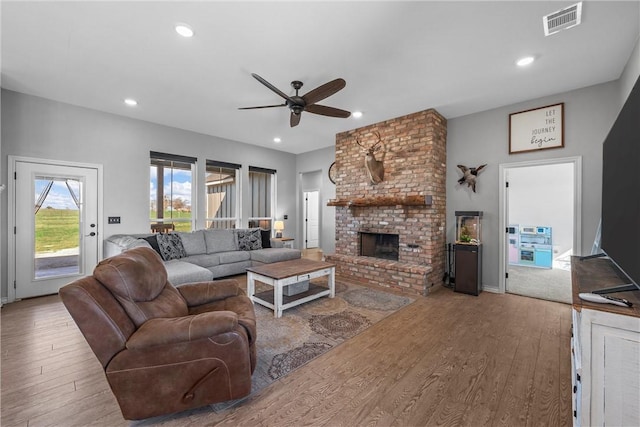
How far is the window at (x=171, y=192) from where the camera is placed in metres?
5.07

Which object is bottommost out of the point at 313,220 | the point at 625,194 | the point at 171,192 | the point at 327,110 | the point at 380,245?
the point at 380,245

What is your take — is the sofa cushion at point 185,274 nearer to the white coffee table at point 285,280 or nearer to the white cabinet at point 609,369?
the white coffee table at point 285,280

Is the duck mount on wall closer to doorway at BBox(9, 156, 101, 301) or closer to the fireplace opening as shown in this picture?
the fireplace opening

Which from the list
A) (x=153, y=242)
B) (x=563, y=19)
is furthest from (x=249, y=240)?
(x=563, y=19)

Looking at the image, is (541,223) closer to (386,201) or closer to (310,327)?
(386,201)

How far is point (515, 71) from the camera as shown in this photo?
3094 mm

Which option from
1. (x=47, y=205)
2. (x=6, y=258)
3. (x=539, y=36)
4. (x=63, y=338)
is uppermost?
(x=539, y=36)

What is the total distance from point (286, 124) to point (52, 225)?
3948 mm

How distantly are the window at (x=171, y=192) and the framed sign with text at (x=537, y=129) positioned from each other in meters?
5.66

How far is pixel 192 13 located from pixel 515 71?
3.40m

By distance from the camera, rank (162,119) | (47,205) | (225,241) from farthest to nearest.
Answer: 1. (225,241)
2. (162,119)
3. (47,205)

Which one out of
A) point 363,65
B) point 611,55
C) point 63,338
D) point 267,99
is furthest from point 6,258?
point 611,55

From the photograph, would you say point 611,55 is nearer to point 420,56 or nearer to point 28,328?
point 420,56

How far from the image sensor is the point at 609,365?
118 centimetres
